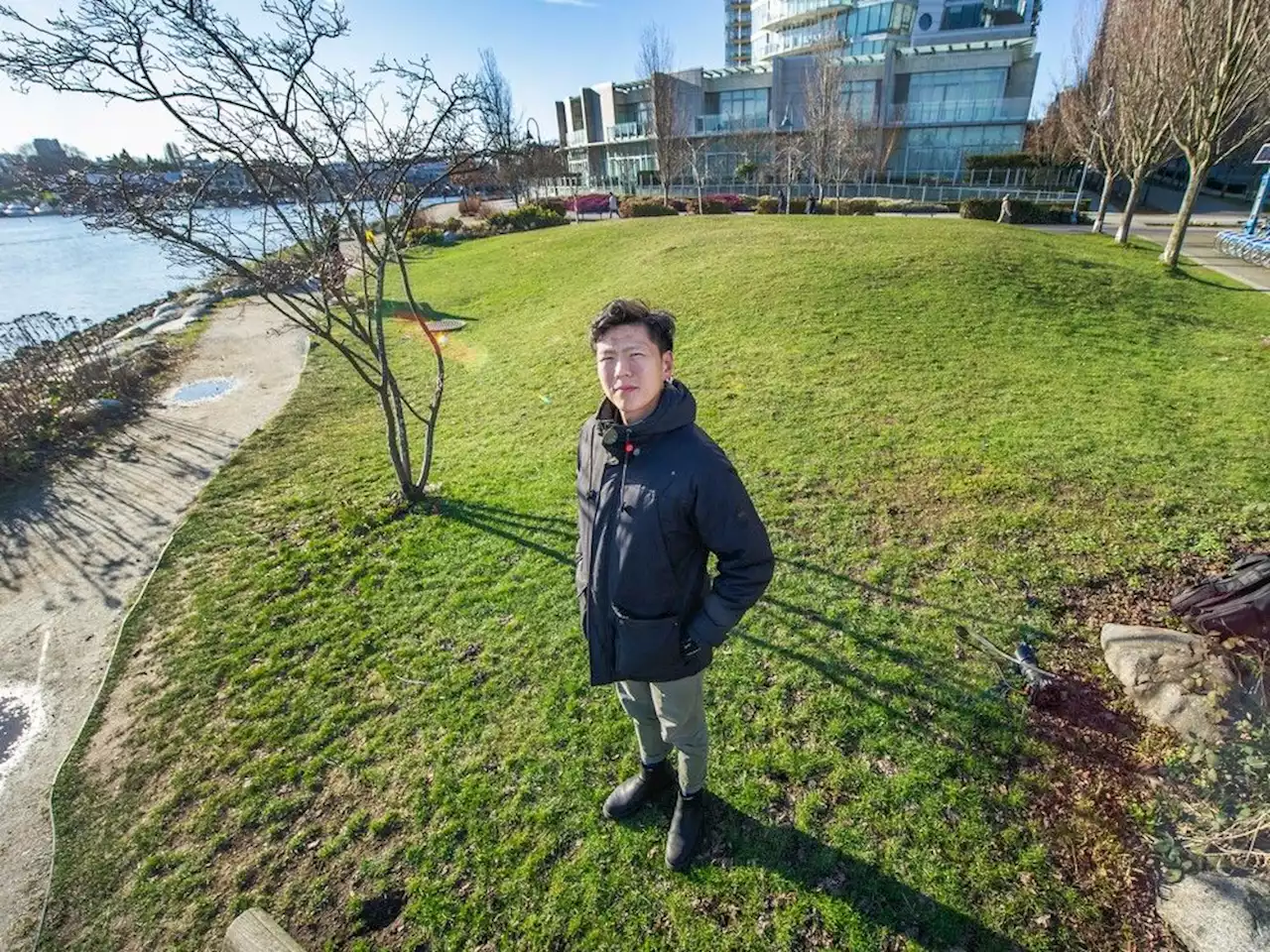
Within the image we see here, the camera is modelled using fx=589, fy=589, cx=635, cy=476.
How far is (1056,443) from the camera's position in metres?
6.03

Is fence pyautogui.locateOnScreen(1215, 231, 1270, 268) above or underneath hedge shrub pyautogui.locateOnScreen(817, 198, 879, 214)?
underneath

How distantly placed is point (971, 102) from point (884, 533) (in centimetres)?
4535

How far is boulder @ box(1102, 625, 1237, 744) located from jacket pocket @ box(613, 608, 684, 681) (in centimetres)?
271

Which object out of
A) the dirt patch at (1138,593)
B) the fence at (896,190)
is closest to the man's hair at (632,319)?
the dirt patch at (1138,593)

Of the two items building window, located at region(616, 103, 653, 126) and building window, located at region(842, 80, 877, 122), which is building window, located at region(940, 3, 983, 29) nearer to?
building window, located at region(842, 80, 877, 122)

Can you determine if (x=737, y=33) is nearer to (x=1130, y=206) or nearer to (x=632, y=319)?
(x=1130, y=206)

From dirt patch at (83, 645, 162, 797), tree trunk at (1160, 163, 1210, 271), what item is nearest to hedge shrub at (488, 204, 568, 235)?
tree trunk at (1160, 163, 1210, 271)

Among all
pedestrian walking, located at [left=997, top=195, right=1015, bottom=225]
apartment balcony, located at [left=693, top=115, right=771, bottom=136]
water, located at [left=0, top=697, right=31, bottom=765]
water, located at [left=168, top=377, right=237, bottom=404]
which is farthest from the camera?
apartment balcony, located at [left=693, top=115, right=771, bottom=136]

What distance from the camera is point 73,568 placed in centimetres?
589

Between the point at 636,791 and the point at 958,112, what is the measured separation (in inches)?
1888

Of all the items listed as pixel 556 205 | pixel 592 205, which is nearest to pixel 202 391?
pixel 556 205

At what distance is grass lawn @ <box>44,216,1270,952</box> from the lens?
2691 mm

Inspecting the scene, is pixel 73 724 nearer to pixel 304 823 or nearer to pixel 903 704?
pixel 304 823

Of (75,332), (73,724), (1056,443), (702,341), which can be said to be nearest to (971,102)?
(702,341)
